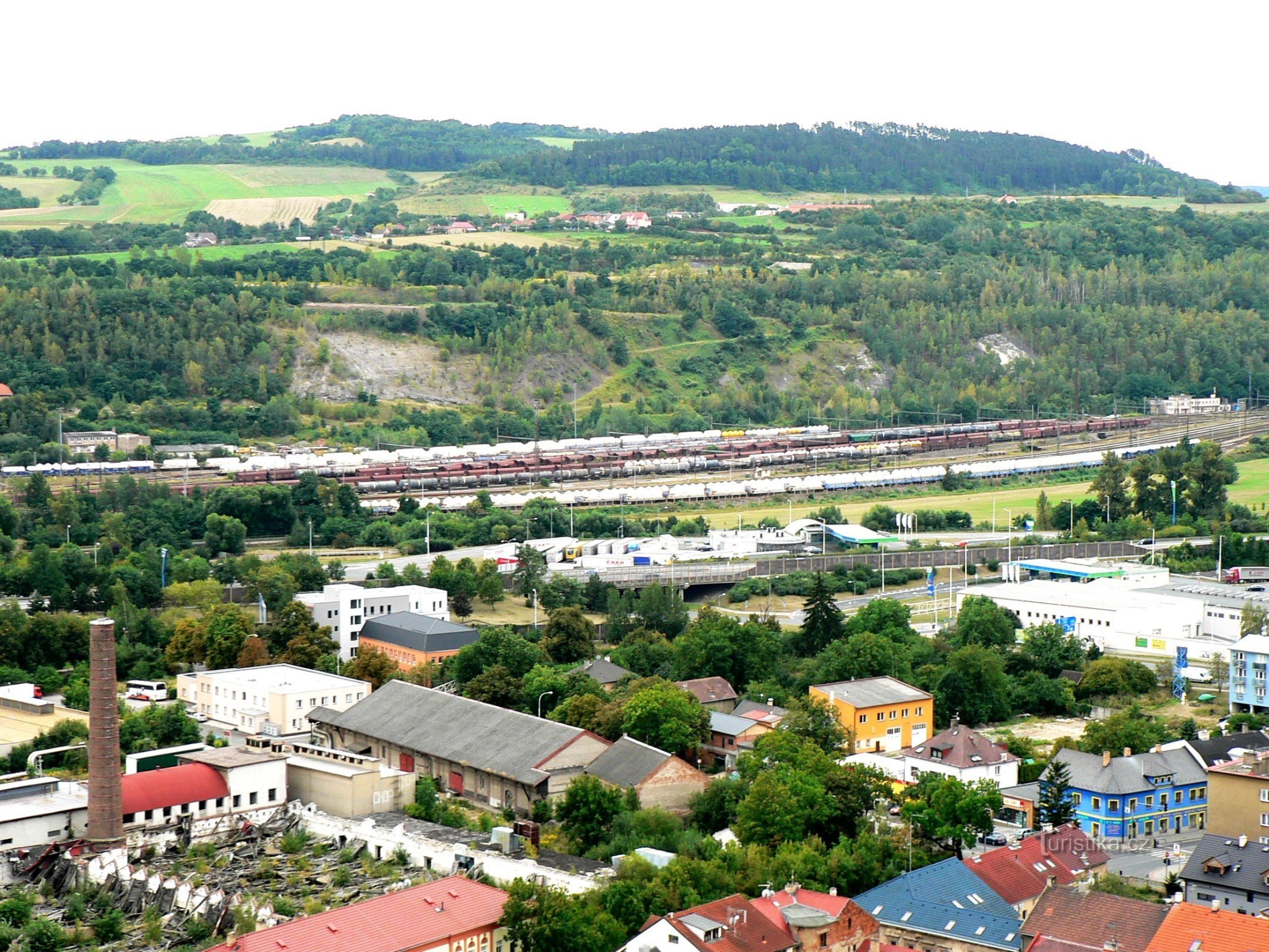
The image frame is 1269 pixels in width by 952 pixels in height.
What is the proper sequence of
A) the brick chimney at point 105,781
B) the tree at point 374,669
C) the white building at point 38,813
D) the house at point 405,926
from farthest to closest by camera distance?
1. the tree at point 374,669
2. the white building at point 38,813
3. the brick chimney at point 105,781
4. the house at point 405,926

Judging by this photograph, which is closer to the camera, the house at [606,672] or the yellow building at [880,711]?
the yellow building at [880,711]

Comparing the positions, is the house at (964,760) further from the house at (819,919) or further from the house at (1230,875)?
the house at (819,919)

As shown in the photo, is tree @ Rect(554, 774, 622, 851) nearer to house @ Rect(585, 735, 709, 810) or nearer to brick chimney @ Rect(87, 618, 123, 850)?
house @ Rect(585, 735, 709, 810)

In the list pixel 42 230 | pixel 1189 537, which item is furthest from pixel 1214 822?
pixel 42 230

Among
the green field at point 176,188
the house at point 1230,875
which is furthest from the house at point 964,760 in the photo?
the green field at point 176,188

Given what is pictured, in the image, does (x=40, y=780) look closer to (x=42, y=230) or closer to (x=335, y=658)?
(x=335, y=658)

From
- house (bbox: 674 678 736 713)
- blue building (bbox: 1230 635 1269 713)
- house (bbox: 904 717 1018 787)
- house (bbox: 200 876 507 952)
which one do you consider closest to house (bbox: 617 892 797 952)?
house (bbox: 200 876 507 952)

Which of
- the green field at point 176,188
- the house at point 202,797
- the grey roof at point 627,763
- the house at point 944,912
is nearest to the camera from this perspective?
the house at point 944,912
